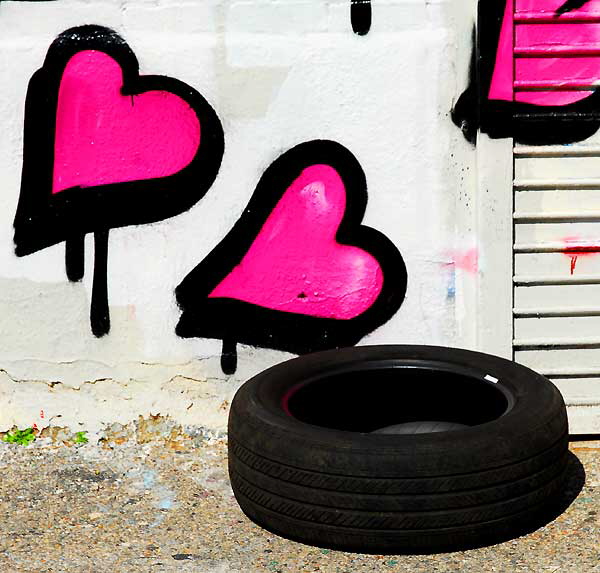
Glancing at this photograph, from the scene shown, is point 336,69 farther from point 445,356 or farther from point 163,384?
point 163,384

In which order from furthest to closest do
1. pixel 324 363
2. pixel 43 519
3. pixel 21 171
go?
1. pixel 21 171
2. pixel 324 363
3. pixel 43 519

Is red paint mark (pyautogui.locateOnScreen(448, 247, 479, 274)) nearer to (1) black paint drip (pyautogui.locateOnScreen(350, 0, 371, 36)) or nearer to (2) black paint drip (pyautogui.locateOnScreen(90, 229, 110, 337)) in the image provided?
(1) black paint drip (pyautogui.locateOnScreen(350, 0, 371, 36))

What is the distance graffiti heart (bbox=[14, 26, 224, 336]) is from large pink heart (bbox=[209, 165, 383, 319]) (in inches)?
14.1

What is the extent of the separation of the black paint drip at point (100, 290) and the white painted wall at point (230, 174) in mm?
30

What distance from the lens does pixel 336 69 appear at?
415cm

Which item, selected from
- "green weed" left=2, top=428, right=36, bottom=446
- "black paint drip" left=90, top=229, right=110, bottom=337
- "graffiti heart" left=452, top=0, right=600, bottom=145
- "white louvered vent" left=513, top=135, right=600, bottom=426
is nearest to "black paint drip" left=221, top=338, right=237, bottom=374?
"black paint drip" left=90, top=229, right=110, bottom=337

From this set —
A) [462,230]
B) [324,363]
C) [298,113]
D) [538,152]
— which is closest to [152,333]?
[324,363]

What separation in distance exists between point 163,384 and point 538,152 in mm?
1899

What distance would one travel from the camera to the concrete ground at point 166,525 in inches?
129

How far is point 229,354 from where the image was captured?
14.4 ft

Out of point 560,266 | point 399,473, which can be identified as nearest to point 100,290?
point 399,473

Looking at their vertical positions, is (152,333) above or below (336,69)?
below

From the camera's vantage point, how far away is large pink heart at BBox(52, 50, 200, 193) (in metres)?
4.18

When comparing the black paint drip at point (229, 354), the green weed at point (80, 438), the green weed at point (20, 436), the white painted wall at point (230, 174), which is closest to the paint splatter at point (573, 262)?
the white painted wall at point (230, 174)
